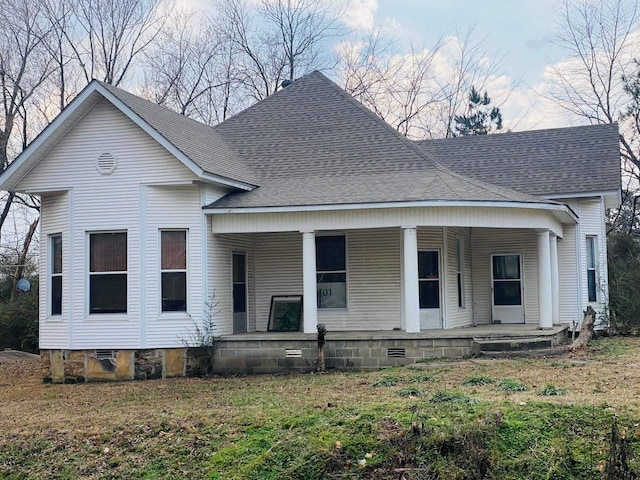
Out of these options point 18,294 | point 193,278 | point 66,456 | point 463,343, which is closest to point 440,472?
point 66,456

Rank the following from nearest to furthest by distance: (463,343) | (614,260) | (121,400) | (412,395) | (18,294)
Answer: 1. (412,395)
2. (121,400)
3. (463,343)
4. (614,260)
5. (18,294)

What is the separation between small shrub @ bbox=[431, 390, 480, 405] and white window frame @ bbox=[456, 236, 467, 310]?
862cm

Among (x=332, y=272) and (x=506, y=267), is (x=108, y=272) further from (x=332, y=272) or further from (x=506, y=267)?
(x=506, y=267)

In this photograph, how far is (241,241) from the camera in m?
16.6

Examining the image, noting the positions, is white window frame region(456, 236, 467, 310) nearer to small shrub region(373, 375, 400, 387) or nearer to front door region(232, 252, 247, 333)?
front door region(232, 252, 247, 333)

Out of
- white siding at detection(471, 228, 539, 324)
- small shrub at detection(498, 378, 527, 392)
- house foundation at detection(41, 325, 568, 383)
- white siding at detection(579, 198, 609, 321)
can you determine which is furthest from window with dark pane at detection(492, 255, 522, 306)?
small shrub at detection(498, 378, 527, 392)

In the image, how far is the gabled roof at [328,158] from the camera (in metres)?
15.1

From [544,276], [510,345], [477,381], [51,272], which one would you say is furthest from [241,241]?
[477,381]

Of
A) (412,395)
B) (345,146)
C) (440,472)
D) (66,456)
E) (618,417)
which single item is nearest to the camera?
(440,472)

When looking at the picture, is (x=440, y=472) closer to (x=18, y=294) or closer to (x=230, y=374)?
(x=230, y=374)

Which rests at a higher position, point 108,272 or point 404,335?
point 108,272

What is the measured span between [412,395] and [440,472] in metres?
2.63

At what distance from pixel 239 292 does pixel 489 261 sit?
6745 millimetres

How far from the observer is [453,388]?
1035cm
